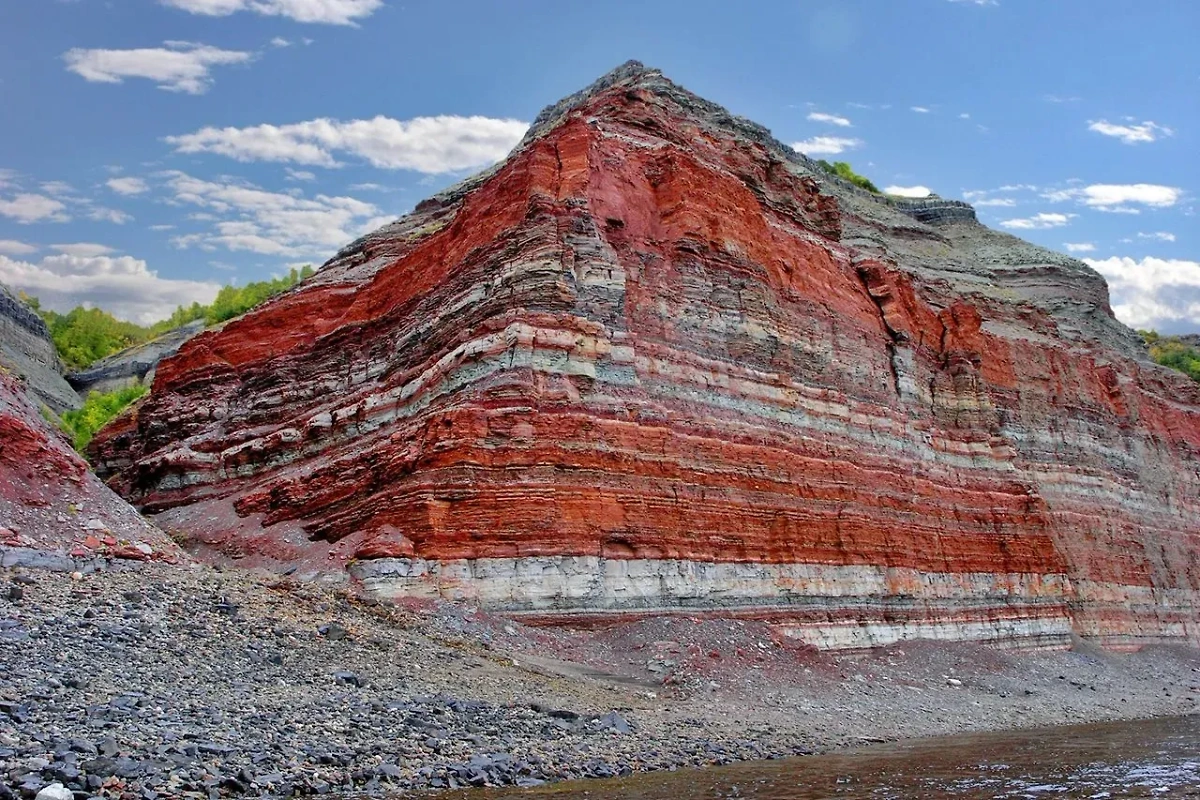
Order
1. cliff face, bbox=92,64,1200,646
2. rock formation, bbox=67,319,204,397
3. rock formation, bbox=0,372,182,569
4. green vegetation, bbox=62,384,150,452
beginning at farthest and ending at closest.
A: 1. rock formation, bbox=67,319,204,397
2. green vegetation, bbox=62,384,150,452
3. cliff face, bbox=92,64,1200,646
4. rock formation, bbox=0,372,182,569

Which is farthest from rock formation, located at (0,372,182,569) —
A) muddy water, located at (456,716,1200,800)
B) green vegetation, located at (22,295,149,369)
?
green vegetation, located at (22,295,149,369)

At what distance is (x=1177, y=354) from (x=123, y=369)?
92406 mm

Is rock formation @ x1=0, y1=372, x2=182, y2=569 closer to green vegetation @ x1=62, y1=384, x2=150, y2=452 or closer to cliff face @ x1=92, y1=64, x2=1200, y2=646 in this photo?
cliff face @ x1=92, y1=64, x2=1200, y2=646

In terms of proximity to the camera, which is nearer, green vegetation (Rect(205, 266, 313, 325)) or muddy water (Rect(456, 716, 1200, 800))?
muddy water (Rect(456, 716, 1200, 800))

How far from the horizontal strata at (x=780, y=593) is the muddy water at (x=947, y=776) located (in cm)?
622

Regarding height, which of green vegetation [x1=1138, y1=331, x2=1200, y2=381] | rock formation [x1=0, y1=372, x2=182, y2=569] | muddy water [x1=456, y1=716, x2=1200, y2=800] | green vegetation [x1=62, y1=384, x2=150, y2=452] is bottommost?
muddy water [x1=456, y1=716, x2=1200, y2=800]

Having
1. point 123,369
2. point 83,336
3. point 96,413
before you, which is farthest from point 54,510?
point 83,336

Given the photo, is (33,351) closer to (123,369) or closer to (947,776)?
(123,369)

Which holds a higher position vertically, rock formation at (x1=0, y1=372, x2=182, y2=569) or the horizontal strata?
rock formation at (x1=0, y1=372, x2=182, y2=569)

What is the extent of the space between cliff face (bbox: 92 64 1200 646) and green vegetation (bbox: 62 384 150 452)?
54.8ft

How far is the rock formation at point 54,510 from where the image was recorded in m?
17.9

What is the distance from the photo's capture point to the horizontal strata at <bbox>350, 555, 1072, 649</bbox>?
21312mm

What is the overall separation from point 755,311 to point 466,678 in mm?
16343

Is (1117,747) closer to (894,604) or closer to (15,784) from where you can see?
(894,604)
